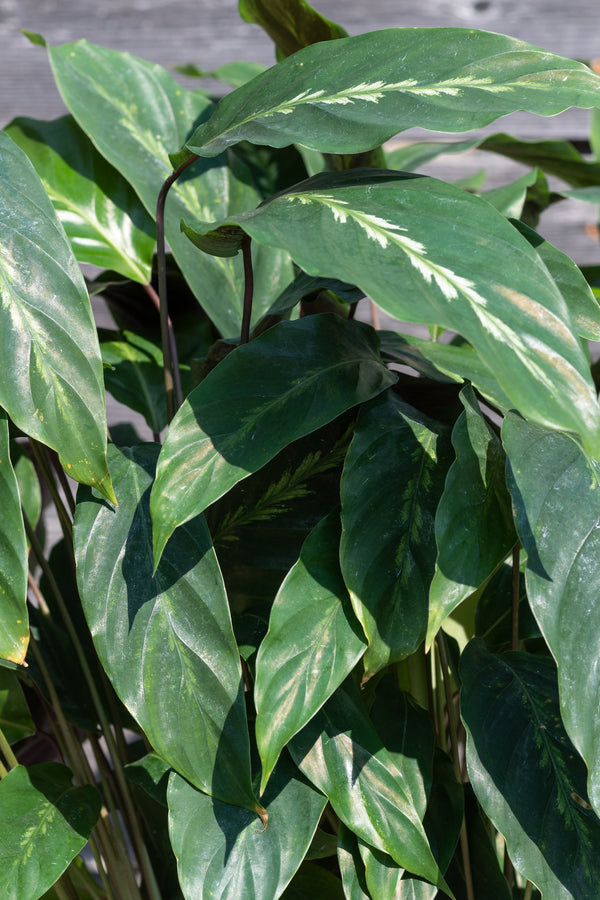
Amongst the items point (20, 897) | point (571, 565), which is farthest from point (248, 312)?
point (20, 897)

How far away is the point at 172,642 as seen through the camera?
1.38 ft

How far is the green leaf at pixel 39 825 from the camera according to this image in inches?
17.2

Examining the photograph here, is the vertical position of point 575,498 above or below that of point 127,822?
above

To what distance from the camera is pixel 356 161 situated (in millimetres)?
622

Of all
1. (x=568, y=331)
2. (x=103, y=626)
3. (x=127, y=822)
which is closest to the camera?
(x=568, y=331)

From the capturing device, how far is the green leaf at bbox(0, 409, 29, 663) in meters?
0.39

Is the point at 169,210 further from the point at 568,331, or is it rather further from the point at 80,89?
the point at 568,331

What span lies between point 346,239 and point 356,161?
305mm

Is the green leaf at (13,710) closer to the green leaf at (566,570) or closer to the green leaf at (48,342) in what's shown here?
the green leaf at (48,342)

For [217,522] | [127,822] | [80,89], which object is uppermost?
[80,89]

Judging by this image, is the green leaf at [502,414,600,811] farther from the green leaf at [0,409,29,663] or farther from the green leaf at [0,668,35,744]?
the green leaf at [0,668,35,744]

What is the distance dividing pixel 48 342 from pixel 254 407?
0.37 ft

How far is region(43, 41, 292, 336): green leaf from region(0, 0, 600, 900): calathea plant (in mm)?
112

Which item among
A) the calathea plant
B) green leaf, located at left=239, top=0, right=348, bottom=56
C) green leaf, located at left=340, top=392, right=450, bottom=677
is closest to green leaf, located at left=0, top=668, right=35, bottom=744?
the calathea plant
